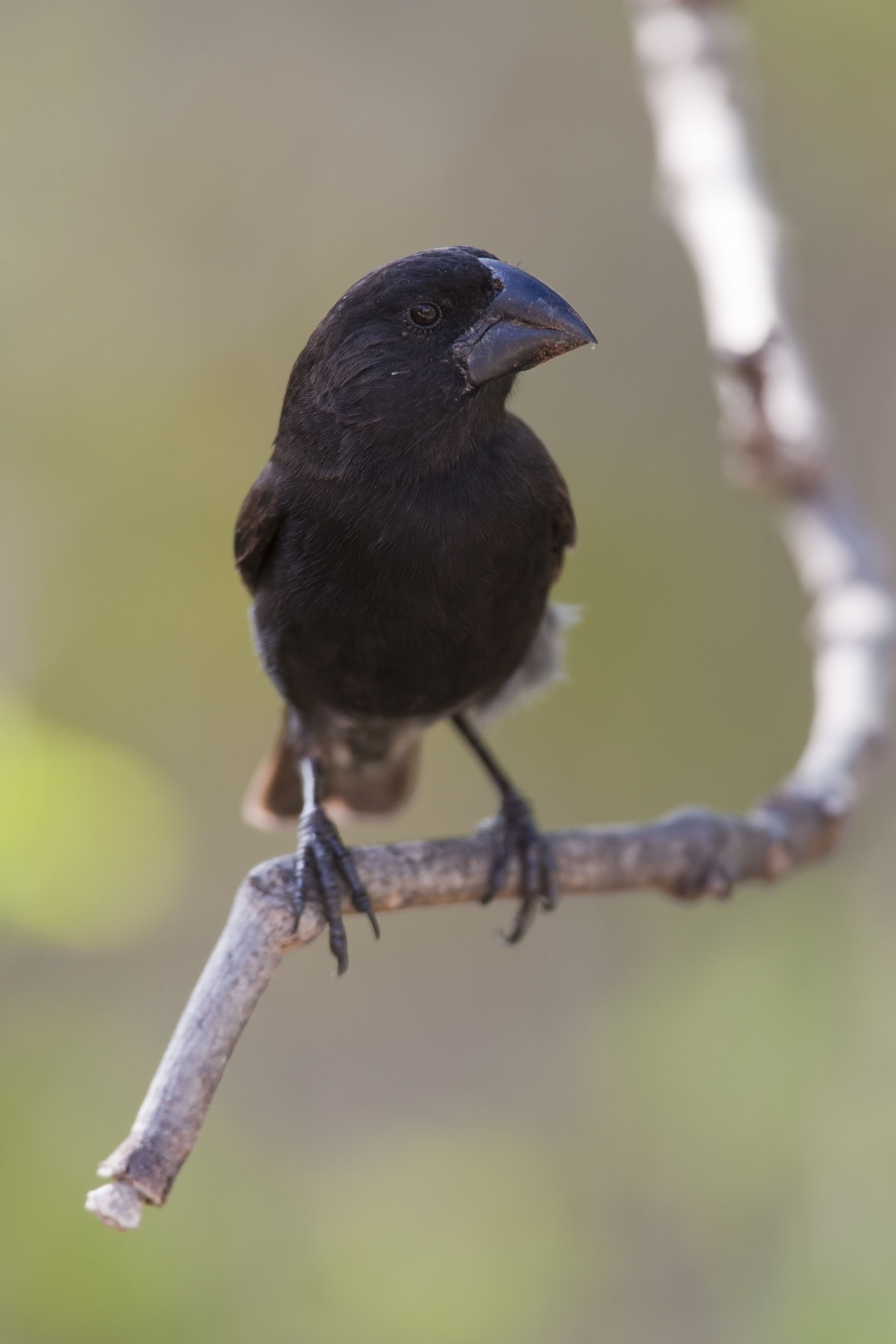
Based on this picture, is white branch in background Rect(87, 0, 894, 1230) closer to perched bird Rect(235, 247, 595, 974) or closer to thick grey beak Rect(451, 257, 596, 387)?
perched bird Rect(235, 247, 595, 974)

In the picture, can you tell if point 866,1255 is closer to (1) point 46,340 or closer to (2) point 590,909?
(2) point 590,909

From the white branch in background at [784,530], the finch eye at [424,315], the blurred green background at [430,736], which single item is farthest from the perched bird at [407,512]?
the blurred green background at [430,736]

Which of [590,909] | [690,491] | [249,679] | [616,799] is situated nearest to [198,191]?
[249,679]

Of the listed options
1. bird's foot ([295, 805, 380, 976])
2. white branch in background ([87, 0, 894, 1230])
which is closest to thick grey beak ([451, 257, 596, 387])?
white branch in background ([87, 0, 894, 1230])

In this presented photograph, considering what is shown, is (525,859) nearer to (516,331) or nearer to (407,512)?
(407,512)

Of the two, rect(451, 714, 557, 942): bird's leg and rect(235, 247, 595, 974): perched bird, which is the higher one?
rect(235, 247, 595, 974): perched bird

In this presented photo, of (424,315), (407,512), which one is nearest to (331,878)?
(407,512)
